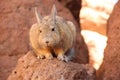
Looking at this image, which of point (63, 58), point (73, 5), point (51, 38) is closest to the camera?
point (51, 38)

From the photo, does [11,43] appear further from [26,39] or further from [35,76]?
[35,76]

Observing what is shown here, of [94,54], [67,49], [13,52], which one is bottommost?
[94,54]

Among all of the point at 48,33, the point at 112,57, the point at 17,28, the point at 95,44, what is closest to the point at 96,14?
the point at 95,44

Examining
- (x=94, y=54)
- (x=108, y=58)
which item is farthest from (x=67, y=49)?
(x=94, y=54)

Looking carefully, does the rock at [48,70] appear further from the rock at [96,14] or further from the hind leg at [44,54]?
the rock at [96,14]

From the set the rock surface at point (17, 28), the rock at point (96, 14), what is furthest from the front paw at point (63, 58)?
the rock at point (96, 14)

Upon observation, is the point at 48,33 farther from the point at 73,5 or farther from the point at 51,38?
the point at 73,5

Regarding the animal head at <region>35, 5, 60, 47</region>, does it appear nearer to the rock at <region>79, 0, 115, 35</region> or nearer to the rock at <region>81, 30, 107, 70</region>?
the rock at <region>81, 30, 107, 70</region>
